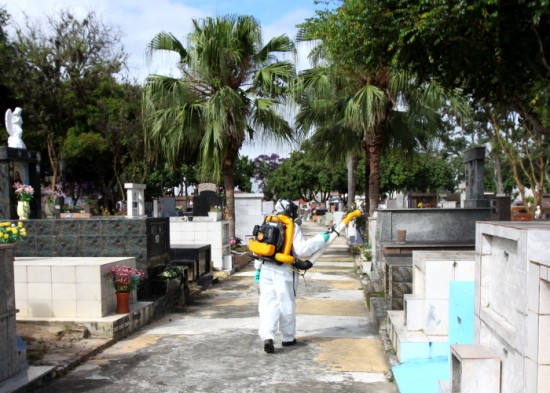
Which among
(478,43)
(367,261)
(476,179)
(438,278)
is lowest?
(367,261)

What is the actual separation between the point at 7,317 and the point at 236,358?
2448 mm

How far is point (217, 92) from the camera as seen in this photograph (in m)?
14.1

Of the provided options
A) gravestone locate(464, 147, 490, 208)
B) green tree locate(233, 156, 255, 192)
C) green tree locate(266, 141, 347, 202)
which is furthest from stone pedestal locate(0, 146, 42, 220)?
green tree locate(233, 156, 255, 192)

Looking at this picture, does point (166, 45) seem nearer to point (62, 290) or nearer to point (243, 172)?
point (62, 290)

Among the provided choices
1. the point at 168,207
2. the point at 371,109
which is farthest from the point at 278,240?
the point at 168,207

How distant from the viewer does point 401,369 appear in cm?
529

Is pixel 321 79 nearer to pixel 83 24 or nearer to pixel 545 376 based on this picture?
pixel 545 376

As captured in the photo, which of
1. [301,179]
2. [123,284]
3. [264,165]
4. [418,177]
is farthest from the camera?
[264,165]

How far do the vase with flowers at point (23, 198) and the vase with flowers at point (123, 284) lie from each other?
2689 millimetres

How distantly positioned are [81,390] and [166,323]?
289 centimetres

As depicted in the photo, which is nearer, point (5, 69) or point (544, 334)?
point (544, 334)

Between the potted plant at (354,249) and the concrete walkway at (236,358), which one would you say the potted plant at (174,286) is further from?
the potted plant at (354,249)

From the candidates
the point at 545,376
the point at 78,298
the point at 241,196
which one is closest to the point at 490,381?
the point at 545,376

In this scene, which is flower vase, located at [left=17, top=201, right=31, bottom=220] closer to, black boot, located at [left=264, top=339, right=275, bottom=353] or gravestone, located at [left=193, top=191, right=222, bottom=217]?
black boot, located at [left=264, top=339, right=275, bottom=353]
